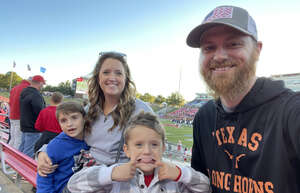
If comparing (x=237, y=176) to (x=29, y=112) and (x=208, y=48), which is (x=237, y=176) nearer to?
(x=208, y=48)

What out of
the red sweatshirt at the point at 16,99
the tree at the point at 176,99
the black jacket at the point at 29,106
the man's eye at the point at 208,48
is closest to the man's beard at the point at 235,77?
the man's eye at the point at 208,48

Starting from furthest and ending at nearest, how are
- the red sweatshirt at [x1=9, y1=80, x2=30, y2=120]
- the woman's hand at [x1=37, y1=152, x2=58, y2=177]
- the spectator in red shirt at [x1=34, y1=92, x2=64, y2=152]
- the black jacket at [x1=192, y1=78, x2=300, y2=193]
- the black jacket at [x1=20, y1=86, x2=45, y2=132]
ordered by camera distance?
the red sweatshirt at [x1=9, y1=80, x2=30, y2=120] < the black jacket at [x1=20, y1=86, x2=45, y2=132] < the spectator in red shirt at [x1=34, y1=92, x2=64, y2=152] < the woman's hand at [x1=37, y1=152, x2=58, y2=177] < the black jacket at [x1=192, y1=78, x2=300, y2=193]

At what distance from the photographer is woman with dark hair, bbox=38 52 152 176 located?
6.59 feet

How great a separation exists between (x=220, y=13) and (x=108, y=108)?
145 cm

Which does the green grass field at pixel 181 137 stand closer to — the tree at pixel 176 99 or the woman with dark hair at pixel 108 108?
the woman with dark hair at pixel 108 108

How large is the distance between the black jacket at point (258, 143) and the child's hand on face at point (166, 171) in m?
0.35

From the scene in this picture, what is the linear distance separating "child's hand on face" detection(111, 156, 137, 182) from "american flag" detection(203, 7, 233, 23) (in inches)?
47.0

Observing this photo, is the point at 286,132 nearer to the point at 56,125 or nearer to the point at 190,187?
the point at 190,187

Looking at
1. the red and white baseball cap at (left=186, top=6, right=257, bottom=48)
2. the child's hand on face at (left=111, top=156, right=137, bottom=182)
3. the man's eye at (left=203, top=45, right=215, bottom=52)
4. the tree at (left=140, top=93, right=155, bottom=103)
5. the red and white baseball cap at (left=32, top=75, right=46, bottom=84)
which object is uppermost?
the red and white baseball cap at (left=186, top=6, right=257, bottom=48)

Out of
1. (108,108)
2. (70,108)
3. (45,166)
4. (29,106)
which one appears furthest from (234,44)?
(29,106)

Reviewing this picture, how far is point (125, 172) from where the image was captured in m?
1.45

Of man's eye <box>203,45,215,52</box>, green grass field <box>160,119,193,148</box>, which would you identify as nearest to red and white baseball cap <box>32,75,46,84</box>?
man's eye <box>203,45,215,52</box>

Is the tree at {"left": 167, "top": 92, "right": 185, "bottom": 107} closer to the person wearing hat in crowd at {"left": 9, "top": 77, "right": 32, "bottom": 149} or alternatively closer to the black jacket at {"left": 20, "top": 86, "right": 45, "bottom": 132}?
the person wearing hat in crowd at {"left": 9, "top": 77, "right": 32, "bottom": 149}

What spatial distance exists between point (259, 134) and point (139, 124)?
86 cm
